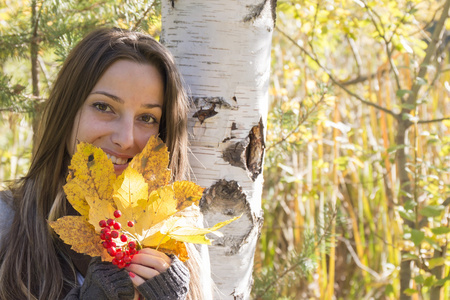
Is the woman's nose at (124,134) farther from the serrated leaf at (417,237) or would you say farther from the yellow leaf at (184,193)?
the serrated leaf at (417,237)

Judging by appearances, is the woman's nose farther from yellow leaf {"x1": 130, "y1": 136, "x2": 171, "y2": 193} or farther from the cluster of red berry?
the cluster of red berry

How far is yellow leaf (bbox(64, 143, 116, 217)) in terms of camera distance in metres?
0.86

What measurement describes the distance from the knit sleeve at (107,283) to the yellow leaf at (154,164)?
0.54 ft

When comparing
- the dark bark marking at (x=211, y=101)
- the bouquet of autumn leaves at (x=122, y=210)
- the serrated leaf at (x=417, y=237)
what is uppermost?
the dark bark marking at (x=211, y=101)

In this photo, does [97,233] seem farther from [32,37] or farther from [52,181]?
[32,37]

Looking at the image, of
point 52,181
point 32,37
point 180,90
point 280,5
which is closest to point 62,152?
point 52,181

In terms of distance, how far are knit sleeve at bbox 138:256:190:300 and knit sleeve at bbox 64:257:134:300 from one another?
29mm

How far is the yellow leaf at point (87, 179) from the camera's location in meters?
0.86

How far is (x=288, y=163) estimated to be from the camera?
2.80 meters

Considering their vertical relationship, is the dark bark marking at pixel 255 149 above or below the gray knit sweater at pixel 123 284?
above

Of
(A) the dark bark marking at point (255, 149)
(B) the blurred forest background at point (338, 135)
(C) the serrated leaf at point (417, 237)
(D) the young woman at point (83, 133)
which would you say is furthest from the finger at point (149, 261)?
(C) the serrated leaf at point (417, 237)

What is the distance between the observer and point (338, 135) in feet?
8.69

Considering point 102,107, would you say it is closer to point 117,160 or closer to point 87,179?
point 117,160

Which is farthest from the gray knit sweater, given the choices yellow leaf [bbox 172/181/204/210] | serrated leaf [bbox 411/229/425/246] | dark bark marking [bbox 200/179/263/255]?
serrated leaf [bbox 411/229/425/246]
